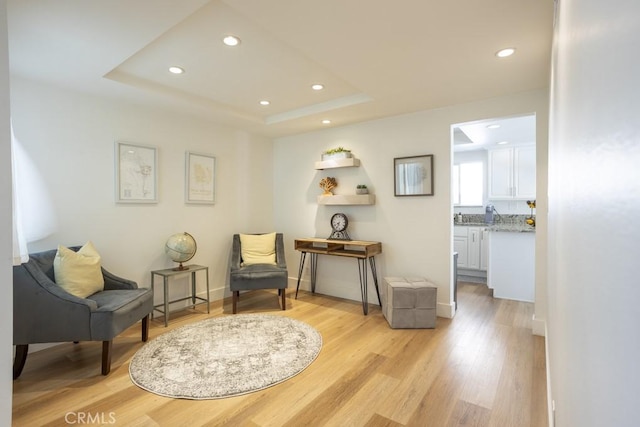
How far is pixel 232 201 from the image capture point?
442 cm

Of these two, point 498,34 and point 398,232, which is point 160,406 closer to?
point 398,232

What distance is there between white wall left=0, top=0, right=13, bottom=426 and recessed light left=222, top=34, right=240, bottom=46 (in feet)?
4.53

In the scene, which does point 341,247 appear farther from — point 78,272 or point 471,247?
point 78,272

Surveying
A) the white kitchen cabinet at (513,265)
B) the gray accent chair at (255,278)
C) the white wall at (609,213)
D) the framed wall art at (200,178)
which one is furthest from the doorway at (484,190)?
the white wall at (609,213)

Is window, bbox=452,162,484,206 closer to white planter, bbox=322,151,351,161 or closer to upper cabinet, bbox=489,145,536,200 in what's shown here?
upper cabinet, bbox=489,145,536,200

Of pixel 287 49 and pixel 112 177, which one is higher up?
pixel 287 49

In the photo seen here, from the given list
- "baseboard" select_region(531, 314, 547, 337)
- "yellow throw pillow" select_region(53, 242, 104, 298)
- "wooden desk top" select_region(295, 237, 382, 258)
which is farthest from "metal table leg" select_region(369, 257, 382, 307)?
"yellow throw pillow" select_region(53, 242, 104, 298)

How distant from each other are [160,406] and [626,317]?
237cm

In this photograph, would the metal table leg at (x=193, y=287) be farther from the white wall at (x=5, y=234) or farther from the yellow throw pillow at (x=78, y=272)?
the white wall at (x=5, y=234)

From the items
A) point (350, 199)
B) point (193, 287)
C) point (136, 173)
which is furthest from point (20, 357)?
point (350, 199)

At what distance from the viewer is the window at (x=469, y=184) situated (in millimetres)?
5816

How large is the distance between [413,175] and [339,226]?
1.19 metres

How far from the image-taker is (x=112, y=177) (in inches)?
127

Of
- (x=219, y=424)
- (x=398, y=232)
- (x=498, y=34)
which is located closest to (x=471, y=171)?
(x=398, y=232)
